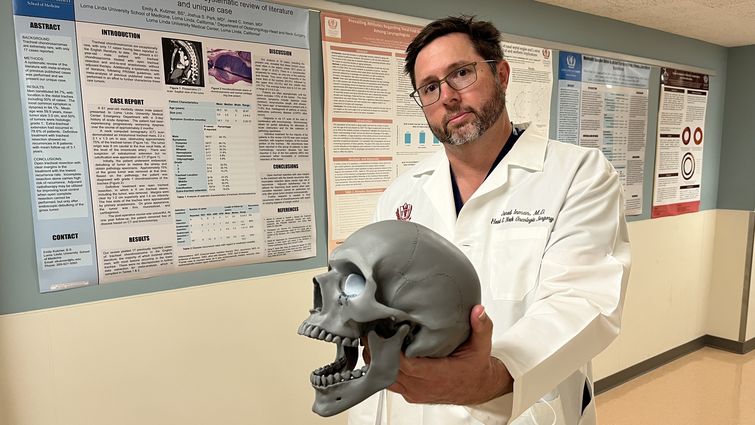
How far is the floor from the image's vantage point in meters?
2.85

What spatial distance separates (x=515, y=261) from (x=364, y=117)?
3.30ft

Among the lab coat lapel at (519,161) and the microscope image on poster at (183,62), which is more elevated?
the microscope image on poster at (183,62)

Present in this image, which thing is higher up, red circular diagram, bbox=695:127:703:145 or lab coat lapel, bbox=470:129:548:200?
red circular diagram, bbox=695:127:703:145

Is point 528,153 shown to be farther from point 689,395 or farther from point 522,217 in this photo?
point 689,395

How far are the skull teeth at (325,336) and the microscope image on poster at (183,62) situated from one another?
115cm

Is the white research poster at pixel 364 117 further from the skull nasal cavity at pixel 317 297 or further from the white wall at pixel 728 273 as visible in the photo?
the white wall at pixel 728 273

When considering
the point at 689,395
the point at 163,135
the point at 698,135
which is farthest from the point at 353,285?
the point at 698,135

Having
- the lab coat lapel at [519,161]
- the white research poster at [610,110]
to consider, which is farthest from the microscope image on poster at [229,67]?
the white research poster at [610,110]

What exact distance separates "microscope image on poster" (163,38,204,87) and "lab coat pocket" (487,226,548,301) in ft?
3.52

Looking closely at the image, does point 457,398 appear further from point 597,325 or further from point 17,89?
point 17,89

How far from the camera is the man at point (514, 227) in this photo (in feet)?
2.97

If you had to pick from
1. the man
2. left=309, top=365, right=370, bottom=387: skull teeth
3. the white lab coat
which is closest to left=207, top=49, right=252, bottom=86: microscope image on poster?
the man

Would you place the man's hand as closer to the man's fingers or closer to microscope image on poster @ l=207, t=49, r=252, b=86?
the man's fingers

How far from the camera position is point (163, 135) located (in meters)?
1.58
